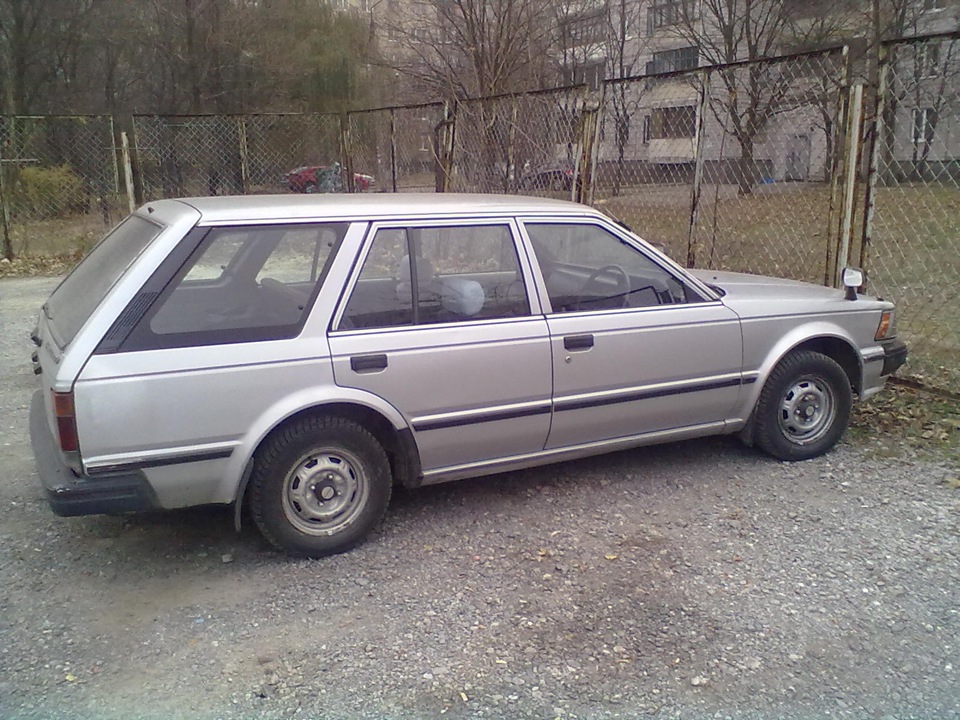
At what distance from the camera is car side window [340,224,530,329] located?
399 cm

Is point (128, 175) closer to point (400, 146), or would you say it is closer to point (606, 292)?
point (400, 146)

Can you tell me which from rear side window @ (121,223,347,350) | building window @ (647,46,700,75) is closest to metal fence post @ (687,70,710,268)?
rear side window @ (121,223,347,350)

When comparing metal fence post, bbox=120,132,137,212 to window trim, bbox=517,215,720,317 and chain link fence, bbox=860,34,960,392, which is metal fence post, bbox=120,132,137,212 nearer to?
window trim, bbox=517,215,720,317

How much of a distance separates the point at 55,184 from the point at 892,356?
14.4 m

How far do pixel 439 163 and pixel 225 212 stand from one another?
6696mm

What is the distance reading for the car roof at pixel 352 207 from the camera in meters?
3.87

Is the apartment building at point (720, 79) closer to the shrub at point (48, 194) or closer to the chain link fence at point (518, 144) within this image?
the chain link fence at point (518, 144)

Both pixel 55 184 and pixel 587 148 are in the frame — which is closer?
pixel 587 148

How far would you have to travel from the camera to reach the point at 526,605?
11.6ft

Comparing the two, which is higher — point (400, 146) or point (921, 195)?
point (400, 146)

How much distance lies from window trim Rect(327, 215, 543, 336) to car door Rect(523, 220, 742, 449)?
7cm

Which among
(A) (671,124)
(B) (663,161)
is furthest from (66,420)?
(B) (663,161)

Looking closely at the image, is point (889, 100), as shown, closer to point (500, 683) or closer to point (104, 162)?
point (500, 683)

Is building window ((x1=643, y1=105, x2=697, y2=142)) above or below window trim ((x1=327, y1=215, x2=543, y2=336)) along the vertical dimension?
above
